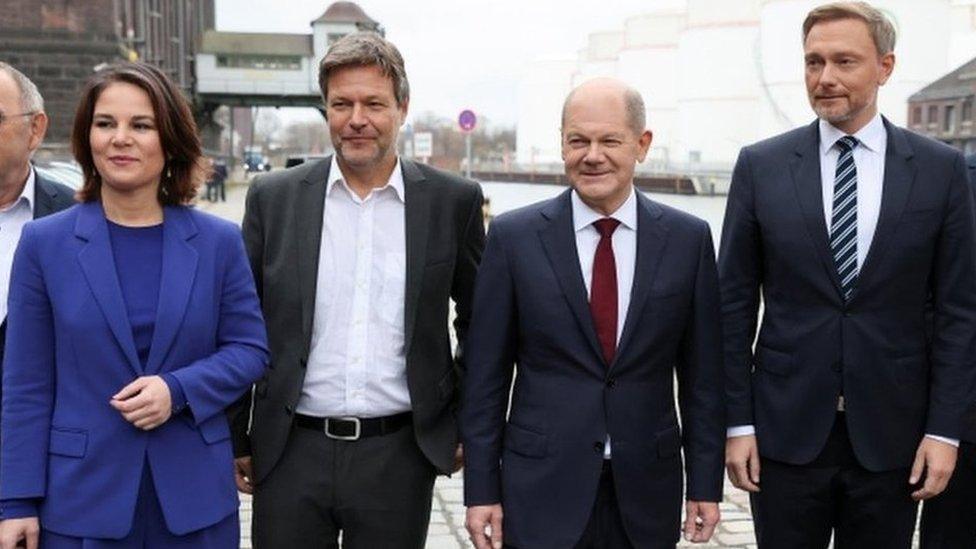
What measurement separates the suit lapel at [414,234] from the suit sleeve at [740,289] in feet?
3.32

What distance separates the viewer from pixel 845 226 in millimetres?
3297

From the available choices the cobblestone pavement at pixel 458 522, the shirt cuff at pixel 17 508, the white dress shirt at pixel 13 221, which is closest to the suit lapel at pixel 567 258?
the shirt cuff at pixel 17 508

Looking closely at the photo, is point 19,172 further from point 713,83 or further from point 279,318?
point 713,83

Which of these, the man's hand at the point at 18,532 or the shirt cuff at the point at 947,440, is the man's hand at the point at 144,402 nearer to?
the man's hand at the point at 18,532

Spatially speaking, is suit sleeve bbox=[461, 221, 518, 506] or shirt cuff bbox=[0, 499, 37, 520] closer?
shirt cuff bbox=[0, 499, 37, 520]

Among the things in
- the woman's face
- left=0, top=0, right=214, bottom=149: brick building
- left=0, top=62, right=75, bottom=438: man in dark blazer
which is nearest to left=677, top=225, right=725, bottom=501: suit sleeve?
the woman's face

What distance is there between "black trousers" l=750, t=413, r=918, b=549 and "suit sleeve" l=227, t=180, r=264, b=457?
5.81ft

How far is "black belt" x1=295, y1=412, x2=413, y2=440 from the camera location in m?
3.31

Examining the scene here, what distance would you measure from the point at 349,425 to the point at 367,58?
1.18m

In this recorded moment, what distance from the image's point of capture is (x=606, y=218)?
314cm

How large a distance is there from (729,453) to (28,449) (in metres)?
2.16

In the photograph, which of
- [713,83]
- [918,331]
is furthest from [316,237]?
[713,83]

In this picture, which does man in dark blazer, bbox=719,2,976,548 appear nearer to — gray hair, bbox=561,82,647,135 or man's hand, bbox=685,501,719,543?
man's hand, bbox=685,501,719,543

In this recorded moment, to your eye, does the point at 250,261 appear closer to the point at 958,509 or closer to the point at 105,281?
the point at 105,281
